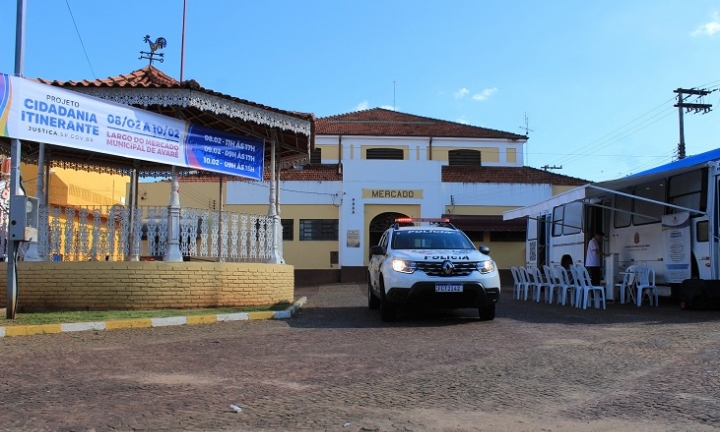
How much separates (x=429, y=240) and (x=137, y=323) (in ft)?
17.4

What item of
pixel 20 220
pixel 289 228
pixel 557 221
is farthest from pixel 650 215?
pixel 289 228

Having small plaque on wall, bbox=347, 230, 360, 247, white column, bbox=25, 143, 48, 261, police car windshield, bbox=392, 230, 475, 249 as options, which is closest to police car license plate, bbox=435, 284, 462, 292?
police car windshield, bbox=392, 230, 475, 249

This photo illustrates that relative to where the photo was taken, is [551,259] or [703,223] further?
[551,259]

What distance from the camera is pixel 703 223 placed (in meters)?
12.1

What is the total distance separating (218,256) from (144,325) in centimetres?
316

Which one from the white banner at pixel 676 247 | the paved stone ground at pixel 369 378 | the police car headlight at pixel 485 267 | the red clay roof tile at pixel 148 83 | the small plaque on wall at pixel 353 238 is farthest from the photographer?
the small plaque on wall at pixel 353 238

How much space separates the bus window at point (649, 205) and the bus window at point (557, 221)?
3.53 metres

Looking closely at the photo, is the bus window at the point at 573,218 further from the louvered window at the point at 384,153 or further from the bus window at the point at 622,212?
the louvered window at the point at 384,153

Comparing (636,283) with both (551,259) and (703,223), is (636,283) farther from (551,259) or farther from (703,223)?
(551,259)

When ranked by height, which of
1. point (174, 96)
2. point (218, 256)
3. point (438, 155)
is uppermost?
point (438, 155)

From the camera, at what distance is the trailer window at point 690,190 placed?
12219 mm

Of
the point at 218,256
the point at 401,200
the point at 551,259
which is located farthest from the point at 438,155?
the point at 218,256

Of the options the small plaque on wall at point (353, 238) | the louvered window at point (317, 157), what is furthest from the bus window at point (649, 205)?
the louvered window at point (317, 157)

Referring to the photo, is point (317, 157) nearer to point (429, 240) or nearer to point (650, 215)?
point (650, 215)
